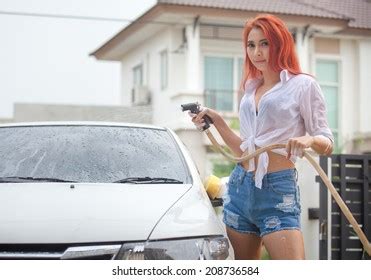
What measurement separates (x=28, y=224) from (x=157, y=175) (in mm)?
751

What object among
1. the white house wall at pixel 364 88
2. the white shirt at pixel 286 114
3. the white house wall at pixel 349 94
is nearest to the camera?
the white shirt at pixel 286 114

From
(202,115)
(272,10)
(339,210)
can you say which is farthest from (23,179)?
(272,10)

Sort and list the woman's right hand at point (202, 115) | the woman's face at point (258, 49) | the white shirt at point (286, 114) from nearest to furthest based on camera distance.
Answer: the white shirt at point (286, 114) → the woman's face at point (258, 49) → the woman's right hand at point (202, 115)

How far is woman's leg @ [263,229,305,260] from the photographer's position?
2.79m

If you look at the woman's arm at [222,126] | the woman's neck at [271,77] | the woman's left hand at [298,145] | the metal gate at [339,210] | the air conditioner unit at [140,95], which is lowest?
the metal gate at [339,210]

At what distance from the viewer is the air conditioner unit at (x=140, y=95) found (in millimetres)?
12797

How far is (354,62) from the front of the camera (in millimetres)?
10508

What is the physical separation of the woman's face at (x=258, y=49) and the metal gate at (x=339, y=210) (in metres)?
1.62

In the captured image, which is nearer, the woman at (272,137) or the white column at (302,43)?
the woman at (272,137)

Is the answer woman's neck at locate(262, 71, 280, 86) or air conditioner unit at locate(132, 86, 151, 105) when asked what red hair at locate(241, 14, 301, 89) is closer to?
woman's neck at locate(262, 71, 280, 86)

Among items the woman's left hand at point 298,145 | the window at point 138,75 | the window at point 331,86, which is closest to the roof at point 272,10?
the window at point 331,86

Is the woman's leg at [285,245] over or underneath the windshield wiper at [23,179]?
underneath

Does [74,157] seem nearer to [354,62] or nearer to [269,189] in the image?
[269,189]

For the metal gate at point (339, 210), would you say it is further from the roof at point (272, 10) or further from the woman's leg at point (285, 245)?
the roof at point (272, 10)
